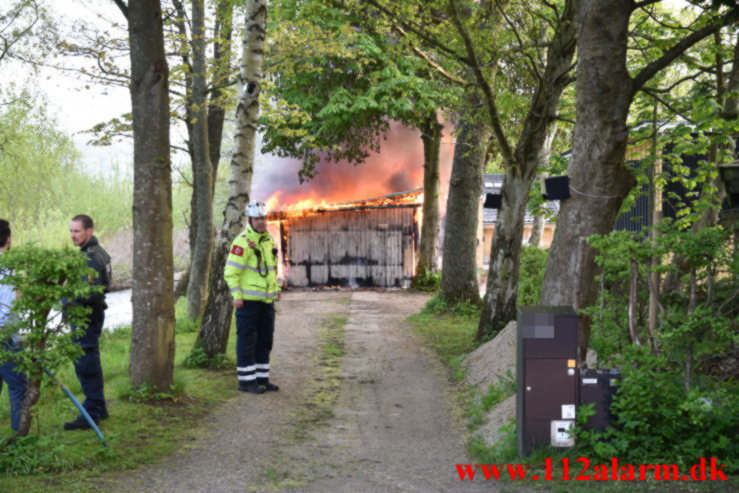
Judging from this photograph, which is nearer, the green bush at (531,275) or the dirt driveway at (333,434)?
the dirt driveway at (333,434)

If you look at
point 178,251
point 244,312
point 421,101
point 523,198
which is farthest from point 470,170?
→ point 178,251

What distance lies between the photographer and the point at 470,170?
1881cm

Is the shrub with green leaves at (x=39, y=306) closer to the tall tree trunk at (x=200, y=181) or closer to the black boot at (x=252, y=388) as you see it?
the black boot at (x=252, y=388)

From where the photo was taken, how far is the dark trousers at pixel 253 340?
362 inches

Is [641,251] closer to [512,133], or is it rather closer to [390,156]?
[512,133]

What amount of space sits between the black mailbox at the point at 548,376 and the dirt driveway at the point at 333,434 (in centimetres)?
75

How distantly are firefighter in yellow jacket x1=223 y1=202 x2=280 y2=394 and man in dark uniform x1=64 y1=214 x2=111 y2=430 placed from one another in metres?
2.17

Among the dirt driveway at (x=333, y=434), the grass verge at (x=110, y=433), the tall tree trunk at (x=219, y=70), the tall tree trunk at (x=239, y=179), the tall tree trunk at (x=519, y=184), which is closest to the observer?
the grass verge at (x=110, y=433)

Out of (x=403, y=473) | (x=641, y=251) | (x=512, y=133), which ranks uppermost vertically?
(x=512, y=133)

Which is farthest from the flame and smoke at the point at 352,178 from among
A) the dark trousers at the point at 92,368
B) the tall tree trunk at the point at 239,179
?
the dark trousers at the point at 92,368

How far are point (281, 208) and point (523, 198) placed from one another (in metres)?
15.8

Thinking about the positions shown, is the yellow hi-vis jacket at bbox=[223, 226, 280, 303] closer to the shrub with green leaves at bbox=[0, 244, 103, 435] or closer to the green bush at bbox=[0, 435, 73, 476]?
the shrub with green leaves at bbox=[0, 244, 103, 435]

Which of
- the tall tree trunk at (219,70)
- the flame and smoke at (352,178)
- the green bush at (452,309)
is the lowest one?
the green bush at (452,309)

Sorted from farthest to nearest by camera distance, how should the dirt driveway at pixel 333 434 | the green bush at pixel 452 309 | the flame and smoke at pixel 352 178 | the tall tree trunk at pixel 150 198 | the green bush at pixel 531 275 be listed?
the flame and smoke at pixel 352 178, the green bush at pixel 452 309, the green bush at pixel 531 275, the tall tree trunk at pixel 150 198, the dirt driveway at pixel 333 434
